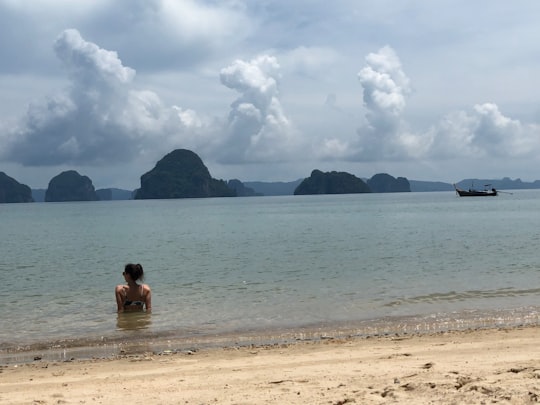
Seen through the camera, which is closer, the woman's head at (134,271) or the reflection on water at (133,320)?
the reflection on water at (133,320)

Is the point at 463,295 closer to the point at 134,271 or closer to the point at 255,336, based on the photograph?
the point at 255,336

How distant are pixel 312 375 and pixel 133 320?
8.67m

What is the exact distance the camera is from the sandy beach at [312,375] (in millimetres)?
7324

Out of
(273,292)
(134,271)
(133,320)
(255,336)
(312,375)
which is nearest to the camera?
(312,375)

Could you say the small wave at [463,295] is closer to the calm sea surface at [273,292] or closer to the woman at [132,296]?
the calm sea surface at [273,292]

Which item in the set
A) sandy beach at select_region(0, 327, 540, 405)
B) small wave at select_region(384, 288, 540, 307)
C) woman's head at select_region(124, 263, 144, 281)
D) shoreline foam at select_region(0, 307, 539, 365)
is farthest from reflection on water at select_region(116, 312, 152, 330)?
small wave at select_region(384, 288, 540, 307)

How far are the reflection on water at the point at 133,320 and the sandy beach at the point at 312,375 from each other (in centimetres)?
378

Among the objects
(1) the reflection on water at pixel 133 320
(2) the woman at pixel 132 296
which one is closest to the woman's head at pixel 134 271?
(2) the woman at pixel 132 296

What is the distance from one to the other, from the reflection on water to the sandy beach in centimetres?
378

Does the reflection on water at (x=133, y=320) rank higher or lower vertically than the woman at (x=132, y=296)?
lower

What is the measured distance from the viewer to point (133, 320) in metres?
16.2

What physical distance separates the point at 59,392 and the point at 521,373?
6700 millimetres

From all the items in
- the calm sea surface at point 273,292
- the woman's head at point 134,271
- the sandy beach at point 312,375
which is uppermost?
the woman's head at point 134,271

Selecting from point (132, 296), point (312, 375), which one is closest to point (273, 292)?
point (132, 296)
